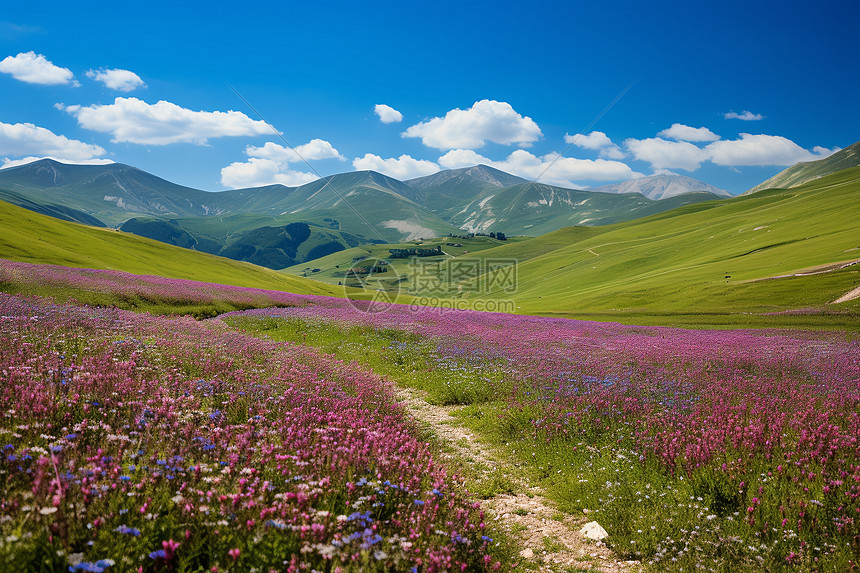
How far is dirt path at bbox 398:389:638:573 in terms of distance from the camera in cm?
559

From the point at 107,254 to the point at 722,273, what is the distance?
102680mm

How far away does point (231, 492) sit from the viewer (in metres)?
4.11


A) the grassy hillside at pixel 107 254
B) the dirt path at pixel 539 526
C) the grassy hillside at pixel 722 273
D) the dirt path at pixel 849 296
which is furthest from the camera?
the grassy hillside at pixel 722 273

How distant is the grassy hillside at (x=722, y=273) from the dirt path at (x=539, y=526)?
46.6 metres

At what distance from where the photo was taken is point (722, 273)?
76125 millimetres

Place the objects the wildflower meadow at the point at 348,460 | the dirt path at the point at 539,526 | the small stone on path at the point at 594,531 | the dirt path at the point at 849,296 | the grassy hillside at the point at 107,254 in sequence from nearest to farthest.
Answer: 1. the wildflower meadow at the point at 348,460
2. the dirt path at the point at 539,526
3. the small stone on path at the point at 594,531
4. the dirt path at the point at 849,296
5. the grassy hillside at the point at 107,254

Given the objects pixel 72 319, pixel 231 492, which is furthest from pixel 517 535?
pixel 72 319

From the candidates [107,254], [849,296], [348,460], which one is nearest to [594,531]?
[348,460]

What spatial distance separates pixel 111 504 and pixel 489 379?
1136 cm

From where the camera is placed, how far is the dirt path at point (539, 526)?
18.4ft

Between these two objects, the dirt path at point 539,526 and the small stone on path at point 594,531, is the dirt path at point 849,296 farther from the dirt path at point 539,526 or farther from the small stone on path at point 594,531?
the small stone on path at point 594,531

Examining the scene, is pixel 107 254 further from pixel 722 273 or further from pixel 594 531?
pixel 722 273

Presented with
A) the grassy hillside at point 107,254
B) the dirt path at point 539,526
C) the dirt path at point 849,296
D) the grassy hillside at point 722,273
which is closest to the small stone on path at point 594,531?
the dirt path at point 539,526

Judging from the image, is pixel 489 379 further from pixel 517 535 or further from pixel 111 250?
pixel 111 250
